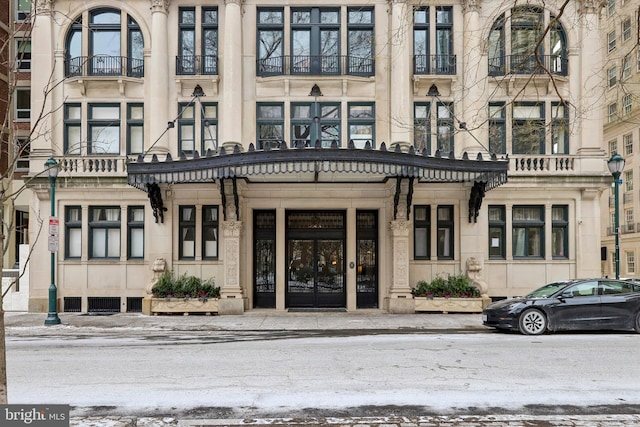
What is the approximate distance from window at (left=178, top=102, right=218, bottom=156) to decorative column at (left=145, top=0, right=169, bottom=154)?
0.66m

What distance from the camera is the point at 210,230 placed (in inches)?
740

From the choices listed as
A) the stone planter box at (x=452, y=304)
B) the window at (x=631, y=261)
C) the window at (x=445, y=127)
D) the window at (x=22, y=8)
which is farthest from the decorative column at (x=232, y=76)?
the window at (x=631, y=261)

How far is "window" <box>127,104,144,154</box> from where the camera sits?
19.2 m

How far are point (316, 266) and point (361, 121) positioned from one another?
5.83 metres

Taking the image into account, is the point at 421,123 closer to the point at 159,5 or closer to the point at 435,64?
the point at 435,64

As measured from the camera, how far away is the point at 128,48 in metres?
19.3

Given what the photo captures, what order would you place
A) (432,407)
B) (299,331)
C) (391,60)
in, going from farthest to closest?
1. (391,60)
2. (299,331)
3. (432,407)

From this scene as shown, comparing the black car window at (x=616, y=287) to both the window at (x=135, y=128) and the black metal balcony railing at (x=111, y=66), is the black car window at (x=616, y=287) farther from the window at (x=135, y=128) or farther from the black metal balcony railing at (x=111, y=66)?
the black metal balcony railing at (x=111, y=66)

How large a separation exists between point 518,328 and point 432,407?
284 inches

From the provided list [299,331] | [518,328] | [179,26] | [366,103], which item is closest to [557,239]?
[518,328]

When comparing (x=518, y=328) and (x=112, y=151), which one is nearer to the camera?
(x=518, y=328)

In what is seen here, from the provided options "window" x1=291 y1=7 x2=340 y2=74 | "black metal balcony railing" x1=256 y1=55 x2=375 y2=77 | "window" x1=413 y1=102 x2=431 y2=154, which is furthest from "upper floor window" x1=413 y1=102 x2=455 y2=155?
"window" x1=291 y1=7 x2=340 y2=74

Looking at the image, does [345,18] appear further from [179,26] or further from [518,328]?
[518,328]

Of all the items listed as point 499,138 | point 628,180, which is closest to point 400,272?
point 499,138
